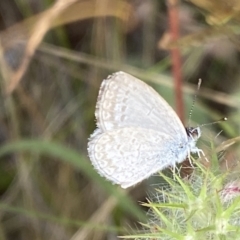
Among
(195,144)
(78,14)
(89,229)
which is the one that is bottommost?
(89,229)

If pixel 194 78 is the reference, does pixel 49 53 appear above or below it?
above

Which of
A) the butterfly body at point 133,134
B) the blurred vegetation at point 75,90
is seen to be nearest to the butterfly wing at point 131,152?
the butterfly body at point 133,134

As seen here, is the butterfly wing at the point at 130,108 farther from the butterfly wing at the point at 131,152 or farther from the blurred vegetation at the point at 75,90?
the blurred vegetation at the point at 75,90

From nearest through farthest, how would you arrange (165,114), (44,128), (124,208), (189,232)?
1. (189,232)
2. (165,114)
3. (124,208)
4. (44,128)

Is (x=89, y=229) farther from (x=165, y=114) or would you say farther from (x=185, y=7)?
(x=185, y=7)

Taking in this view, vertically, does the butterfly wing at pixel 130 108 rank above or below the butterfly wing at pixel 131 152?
above

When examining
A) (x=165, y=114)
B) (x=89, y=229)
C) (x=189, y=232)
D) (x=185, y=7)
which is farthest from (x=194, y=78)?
(x=189, y=232)

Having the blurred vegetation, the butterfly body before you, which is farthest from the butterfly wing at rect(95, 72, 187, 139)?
the blurred vegetation
